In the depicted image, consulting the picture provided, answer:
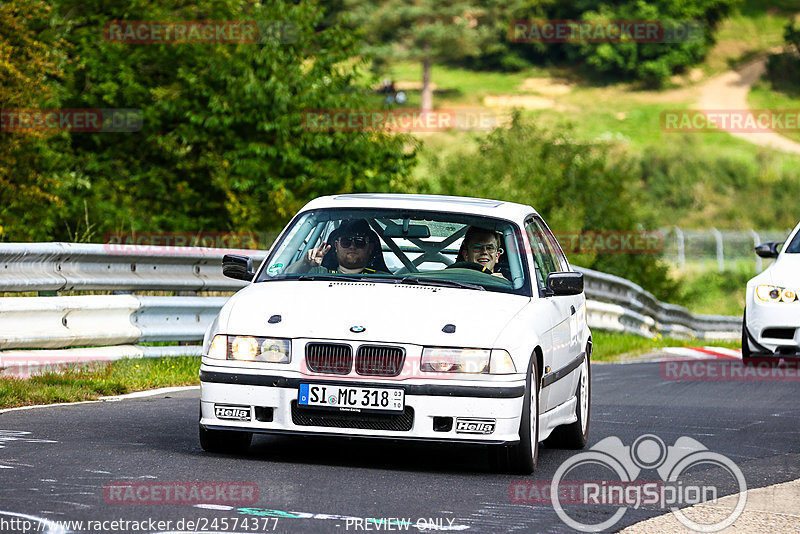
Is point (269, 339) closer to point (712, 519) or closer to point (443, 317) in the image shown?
point (443, 317)

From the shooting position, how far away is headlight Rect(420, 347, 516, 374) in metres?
7.33

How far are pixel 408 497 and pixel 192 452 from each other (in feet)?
5.18

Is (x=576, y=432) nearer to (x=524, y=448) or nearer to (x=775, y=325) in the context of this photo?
(x=524, y=448)

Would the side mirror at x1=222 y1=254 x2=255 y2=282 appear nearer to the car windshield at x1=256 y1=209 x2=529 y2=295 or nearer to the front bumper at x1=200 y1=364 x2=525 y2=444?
the car windshield at x1=256 y1=209 x2=529 y2=295

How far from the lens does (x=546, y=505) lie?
6621 mm

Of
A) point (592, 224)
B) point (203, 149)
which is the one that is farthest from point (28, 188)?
point (592, 224)

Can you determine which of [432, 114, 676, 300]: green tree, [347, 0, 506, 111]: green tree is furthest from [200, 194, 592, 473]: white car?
[347, 0, 506, 111]: green tree

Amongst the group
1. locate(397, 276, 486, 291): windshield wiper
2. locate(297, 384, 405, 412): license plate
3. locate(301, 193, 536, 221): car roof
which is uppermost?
locate(301, 193, 536, 221): car roof

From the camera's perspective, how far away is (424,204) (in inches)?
346

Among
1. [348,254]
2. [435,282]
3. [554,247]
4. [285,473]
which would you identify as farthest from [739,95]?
[285,473]

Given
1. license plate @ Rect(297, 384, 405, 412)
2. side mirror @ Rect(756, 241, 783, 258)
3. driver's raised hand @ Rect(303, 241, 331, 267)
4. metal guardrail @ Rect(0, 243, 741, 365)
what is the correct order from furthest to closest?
side mirror @ Rect(756, 241, 783, 258)
metal guardrail @ Rect(0, 243, 741, 365)
driver's raised hand @ Rect(303, 241, 331, 267)
license plate @ Rect(297, 384, 405, 412)

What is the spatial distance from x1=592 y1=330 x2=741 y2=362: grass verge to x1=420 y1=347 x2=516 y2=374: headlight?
35.4 ft

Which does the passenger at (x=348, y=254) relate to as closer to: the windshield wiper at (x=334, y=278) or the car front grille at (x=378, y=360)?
the windshield wiper at (x=334, y=278)

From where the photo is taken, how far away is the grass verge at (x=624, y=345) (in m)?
18.4
